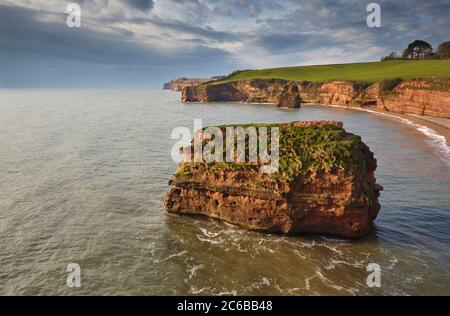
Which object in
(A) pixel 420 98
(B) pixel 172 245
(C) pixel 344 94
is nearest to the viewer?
(B) pixel 172 245

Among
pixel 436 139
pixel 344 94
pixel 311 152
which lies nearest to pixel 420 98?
pixel 436 139

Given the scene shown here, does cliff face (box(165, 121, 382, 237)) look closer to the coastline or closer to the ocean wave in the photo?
the ocean wave

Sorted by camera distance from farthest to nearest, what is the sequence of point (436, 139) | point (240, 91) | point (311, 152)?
1. point (240, 91)
2. point (436, 139)
3. point (311, 152)

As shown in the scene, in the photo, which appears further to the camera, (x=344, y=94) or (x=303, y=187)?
(x=344, y=94)

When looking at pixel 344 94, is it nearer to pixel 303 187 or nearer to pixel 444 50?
pixel 444 50

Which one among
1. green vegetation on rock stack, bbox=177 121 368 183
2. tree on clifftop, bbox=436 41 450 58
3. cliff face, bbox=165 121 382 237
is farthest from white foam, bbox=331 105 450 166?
tree on clifftop, bbox=436 41 450 58
